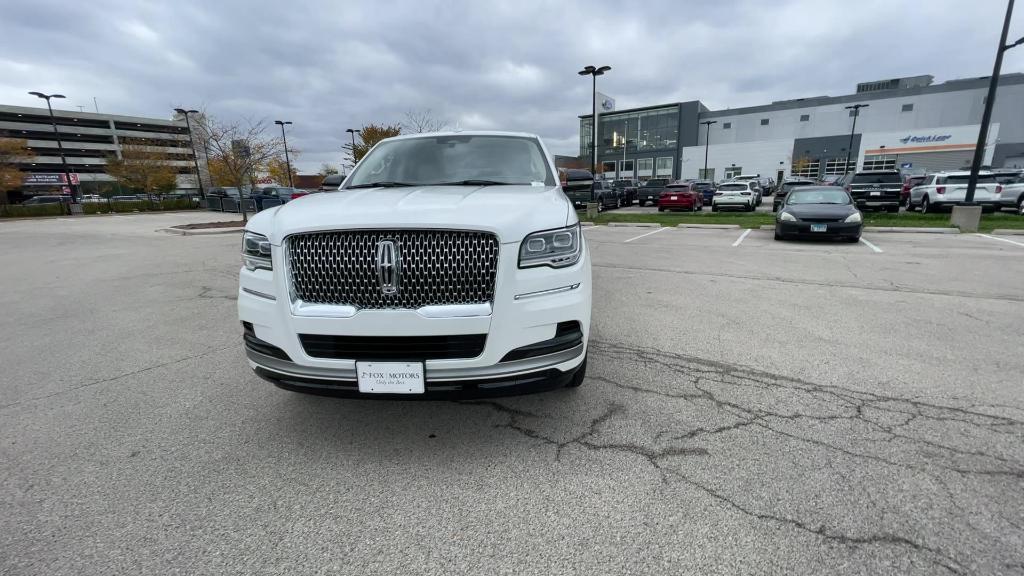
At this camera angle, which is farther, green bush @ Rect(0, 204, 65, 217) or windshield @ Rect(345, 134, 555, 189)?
green bush @ Rect(0, 204, 65, 217)

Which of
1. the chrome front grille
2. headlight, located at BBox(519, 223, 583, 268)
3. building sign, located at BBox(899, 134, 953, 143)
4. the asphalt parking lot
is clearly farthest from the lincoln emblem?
building sign, located at BBox(899, 134, 953, 143)

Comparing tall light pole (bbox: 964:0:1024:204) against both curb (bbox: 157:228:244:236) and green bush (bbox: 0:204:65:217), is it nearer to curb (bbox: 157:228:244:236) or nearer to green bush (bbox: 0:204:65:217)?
curb (bbox: 157:228:244:236)

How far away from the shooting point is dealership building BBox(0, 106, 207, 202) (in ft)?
223

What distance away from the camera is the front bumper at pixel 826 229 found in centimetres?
1042

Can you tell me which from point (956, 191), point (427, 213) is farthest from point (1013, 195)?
point (427, 213)

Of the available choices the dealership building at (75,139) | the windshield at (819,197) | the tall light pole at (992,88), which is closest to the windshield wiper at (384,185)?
the windshield at (819,197)

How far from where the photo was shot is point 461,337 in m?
2.28

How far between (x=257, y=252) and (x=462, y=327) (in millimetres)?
1317

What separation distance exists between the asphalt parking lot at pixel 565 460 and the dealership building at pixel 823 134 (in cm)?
5673

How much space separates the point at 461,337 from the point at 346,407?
137cm

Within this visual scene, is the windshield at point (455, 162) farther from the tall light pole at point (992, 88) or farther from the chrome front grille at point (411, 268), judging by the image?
the tall light pole at point (992, 88)

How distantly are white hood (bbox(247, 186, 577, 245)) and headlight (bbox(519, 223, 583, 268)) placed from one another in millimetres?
47

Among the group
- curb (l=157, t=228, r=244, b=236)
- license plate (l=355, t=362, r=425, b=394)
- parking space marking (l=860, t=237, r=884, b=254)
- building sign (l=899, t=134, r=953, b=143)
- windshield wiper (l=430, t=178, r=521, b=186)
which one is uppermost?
building sign (l=899, t=134, r=953, b=143)


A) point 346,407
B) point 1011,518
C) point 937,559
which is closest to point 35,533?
point 346,407
